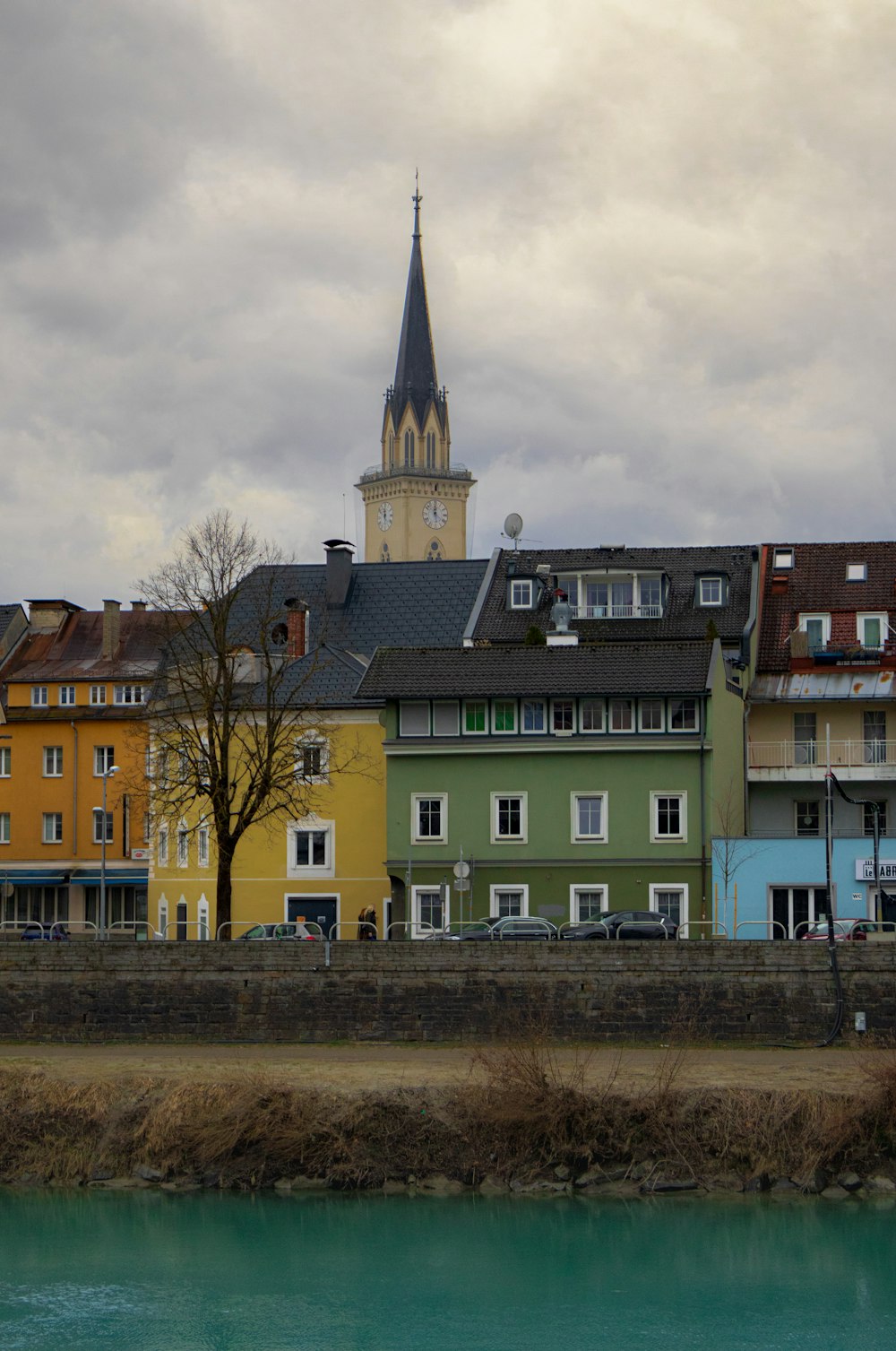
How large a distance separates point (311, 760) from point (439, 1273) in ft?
94.4

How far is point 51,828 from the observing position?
85750mm

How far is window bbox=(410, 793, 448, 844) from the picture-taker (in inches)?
2286

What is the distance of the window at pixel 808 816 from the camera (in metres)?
67.5

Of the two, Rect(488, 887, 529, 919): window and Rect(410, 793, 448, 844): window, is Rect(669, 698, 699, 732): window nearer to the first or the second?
Rect(488, 887, 529, 919): window

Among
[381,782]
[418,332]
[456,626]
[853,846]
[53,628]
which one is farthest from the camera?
[418,332]

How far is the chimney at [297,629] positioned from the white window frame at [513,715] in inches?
492

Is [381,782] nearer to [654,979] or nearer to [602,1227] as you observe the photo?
[654,979]

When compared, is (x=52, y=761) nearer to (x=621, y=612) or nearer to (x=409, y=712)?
(x=621, y=612)

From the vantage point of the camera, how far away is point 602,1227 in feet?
119

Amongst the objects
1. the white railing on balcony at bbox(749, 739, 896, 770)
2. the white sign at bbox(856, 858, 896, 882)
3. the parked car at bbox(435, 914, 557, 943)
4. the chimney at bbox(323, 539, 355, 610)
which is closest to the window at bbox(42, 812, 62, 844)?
the chimney at bbox(323, 539, 355, 610)

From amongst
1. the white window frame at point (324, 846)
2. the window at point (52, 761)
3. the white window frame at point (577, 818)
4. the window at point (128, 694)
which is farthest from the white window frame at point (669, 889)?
the window at point (52, 761)

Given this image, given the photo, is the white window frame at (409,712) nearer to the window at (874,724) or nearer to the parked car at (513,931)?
the parked car at (513,931)

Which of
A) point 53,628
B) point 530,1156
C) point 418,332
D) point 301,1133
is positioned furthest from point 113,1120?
point 418,332

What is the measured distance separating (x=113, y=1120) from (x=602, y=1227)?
10250mm
